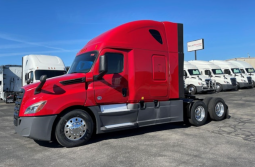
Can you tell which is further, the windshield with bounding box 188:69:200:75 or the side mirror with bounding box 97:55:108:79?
the windshield with bounding box 188:69:200:75

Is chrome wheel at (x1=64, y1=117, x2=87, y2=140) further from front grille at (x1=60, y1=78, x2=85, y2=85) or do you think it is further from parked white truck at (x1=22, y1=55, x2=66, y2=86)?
parked white truck at (x1=22, y1=55, x2=66, y2=86)

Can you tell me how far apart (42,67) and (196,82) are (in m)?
12.5

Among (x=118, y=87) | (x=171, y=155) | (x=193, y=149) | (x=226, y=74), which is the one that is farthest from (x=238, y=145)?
(x=226, y=74)

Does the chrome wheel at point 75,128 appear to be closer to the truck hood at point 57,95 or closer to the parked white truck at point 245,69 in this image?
the truck hood at point 57,95

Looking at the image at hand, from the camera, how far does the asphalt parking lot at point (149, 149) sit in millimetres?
4227

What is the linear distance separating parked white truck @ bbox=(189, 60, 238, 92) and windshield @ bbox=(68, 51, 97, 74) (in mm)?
16400

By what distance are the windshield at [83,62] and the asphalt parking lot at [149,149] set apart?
1947mm

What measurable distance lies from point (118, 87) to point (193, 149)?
95.4 inches

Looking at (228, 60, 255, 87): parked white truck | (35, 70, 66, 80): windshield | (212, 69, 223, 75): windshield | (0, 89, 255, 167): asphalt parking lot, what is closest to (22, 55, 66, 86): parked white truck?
(35, 70, 66, 80): windshield

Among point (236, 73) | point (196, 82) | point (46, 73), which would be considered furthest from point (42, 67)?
point (236, 73)

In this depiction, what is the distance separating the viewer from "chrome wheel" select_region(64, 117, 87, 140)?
516 centimetres

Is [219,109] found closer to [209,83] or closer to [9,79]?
[209,83]

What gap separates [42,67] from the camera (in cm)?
1324

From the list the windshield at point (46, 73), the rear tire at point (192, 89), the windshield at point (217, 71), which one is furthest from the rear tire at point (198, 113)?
the windshield at point (217, 71)
